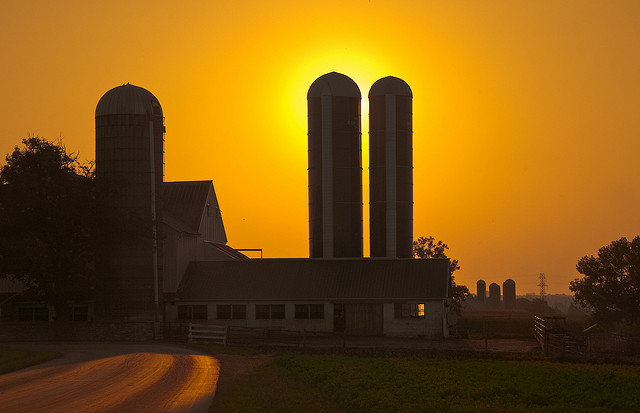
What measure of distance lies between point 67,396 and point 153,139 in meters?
36.0

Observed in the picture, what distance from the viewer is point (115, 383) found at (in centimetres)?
3077

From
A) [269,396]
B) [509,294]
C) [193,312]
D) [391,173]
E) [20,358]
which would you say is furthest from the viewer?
[509,294]

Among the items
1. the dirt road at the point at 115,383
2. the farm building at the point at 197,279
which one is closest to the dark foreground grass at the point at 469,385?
the dirt road at the point at 115,383

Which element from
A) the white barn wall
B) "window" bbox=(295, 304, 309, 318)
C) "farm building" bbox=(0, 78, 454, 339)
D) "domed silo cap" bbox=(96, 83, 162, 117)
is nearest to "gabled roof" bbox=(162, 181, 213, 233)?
"farm building" bbox=(0, 78, 454, 339)

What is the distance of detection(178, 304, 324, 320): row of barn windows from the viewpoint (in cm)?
6094

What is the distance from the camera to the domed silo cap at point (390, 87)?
72.2 m

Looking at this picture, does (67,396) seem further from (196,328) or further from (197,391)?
(196,328)

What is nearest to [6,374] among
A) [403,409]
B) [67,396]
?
[67,396]

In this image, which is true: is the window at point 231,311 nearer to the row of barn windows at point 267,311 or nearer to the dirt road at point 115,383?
the row of barn windows at point 267,311

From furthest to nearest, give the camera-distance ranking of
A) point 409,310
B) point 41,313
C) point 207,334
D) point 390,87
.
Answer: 1. point 390,87
2. point 41,313
3. point 409,310
4. point 207,334

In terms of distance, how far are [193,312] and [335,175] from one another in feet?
50.4

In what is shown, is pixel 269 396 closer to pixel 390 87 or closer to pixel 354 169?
pixel 354 169

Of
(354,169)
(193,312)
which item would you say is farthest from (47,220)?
(354,169)

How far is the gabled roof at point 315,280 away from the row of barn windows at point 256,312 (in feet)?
1.71
